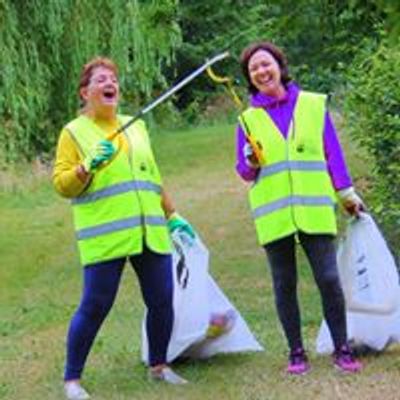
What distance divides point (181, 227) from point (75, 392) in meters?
1.04

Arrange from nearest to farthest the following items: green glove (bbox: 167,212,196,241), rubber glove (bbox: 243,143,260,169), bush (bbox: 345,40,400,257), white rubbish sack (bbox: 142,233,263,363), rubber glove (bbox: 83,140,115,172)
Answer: rubber glove (bbox: 83,140,115,172) < rubber glove (bbox: 243,143,260,169) < green glove (bbox: 167,212,196,241) < white rubbish sack (bbox: 142,233,263,363) < bush (bbox: 345,40,400,257)

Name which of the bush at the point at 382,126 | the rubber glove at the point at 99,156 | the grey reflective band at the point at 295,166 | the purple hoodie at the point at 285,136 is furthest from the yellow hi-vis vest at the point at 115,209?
the bush at the point at 382,126

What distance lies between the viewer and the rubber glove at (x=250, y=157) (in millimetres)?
5777

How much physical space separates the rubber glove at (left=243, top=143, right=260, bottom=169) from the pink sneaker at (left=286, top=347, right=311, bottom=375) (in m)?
1.00

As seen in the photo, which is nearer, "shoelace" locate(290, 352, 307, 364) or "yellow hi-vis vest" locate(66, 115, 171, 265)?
"yellow hi-vis vest" locate(66, 115, 171, 265)

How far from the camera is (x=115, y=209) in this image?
18.7 feet

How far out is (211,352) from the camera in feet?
21.4

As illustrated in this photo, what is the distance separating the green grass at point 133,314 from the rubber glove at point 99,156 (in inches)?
48.1

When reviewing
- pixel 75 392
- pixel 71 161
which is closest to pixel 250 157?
pixel 71 161

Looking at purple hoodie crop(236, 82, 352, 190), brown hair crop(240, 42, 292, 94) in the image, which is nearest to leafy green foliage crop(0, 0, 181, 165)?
brown hair crop(240, 42, 292, 94)

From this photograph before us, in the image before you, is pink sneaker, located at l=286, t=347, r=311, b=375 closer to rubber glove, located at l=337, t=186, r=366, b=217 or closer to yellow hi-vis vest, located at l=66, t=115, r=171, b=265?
rubber glove, located at l=337, t=186, r=366, b=217

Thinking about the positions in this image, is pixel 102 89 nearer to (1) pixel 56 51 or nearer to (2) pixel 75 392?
(2) pixel 75 392

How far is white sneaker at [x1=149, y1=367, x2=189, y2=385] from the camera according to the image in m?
6.04

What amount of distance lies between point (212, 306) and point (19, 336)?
229 centimetres
